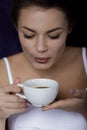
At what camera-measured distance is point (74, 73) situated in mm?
1188

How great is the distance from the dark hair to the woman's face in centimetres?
1

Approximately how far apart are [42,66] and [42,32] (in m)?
0.13

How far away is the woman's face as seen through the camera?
93cm

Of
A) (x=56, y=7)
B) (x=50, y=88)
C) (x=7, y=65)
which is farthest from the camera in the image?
(x=7, y=65)

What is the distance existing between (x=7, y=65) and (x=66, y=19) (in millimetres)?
322

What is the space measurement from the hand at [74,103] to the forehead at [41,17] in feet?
0.79

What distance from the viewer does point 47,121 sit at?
1.03 metres

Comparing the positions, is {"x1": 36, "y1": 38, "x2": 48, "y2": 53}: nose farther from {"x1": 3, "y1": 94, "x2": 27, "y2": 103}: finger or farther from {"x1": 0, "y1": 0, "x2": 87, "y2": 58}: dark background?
{"x1": 0, "y1": 0, "x2": 87, "y2": 58}: dark background

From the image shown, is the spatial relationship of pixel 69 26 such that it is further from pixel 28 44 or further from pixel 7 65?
pixel 7 65

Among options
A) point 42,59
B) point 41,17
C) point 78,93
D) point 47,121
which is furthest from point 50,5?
point 47,121

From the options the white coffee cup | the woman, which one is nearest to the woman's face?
the woman

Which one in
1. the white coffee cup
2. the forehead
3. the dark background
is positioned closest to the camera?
the white coffee cup

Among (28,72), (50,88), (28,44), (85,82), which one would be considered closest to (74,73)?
(85,82)

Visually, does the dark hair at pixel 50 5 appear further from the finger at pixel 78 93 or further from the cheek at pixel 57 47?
the finger at pixel 78 93
